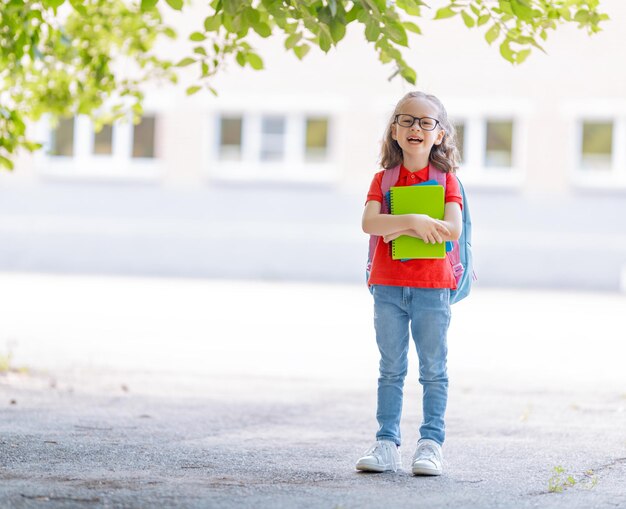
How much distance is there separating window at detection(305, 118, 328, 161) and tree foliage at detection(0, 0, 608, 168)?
15963 mm

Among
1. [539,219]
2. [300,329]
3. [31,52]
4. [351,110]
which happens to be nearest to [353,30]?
[351,110]

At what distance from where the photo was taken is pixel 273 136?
27.0 meters

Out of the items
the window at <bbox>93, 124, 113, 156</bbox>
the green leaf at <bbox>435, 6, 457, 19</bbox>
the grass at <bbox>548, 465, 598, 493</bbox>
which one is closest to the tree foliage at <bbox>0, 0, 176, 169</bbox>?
the green leaf at <bbox>435, 6, 457, 19</bbox>

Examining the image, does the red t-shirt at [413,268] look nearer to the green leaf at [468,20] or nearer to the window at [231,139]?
the green leaf at [468,20]

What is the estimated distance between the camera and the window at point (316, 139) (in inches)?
1058

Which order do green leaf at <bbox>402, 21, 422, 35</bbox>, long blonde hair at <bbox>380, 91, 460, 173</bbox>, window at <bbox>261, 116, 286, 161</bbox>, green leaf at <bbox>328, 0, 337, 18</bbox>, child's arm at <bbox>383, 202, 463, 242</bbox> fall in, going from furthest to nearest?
window at <bbox>261, 116, 286, 161</bbox> < green leaf at <bbox>402, 21, 422, 35</bbox> < green leaf at <bbox>328, 0, 337, 18</bbox> < long blonde hair at <bbox>380, 91, 460, 173</bbox> < child's arm at <bbox>383, 202, 463, 242</bbox>

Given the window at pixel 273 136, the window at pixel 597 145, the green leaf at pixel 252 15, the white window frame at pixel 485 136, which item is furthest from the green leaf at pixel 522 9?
the window at pixel 273 136

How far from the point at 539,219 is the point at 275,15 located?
66.2ft

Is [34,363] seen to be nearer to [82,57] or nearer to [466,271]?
[82,57]

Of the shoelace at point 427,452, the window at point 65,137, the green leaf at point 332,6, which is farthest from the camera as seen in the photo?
the window at point 65,137

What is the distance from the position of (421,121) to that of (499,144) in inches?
828

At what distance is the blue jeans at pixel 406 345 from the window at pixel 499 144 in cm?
2105

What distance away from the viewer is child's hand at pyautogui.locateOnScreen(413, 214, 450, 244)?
5.25m

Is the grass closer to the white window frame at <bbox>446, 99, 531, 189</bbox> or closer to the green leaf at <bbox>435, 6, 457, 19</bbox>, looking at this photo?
the green leaf at <bbox>435, 6, 457, 19</bbox>
